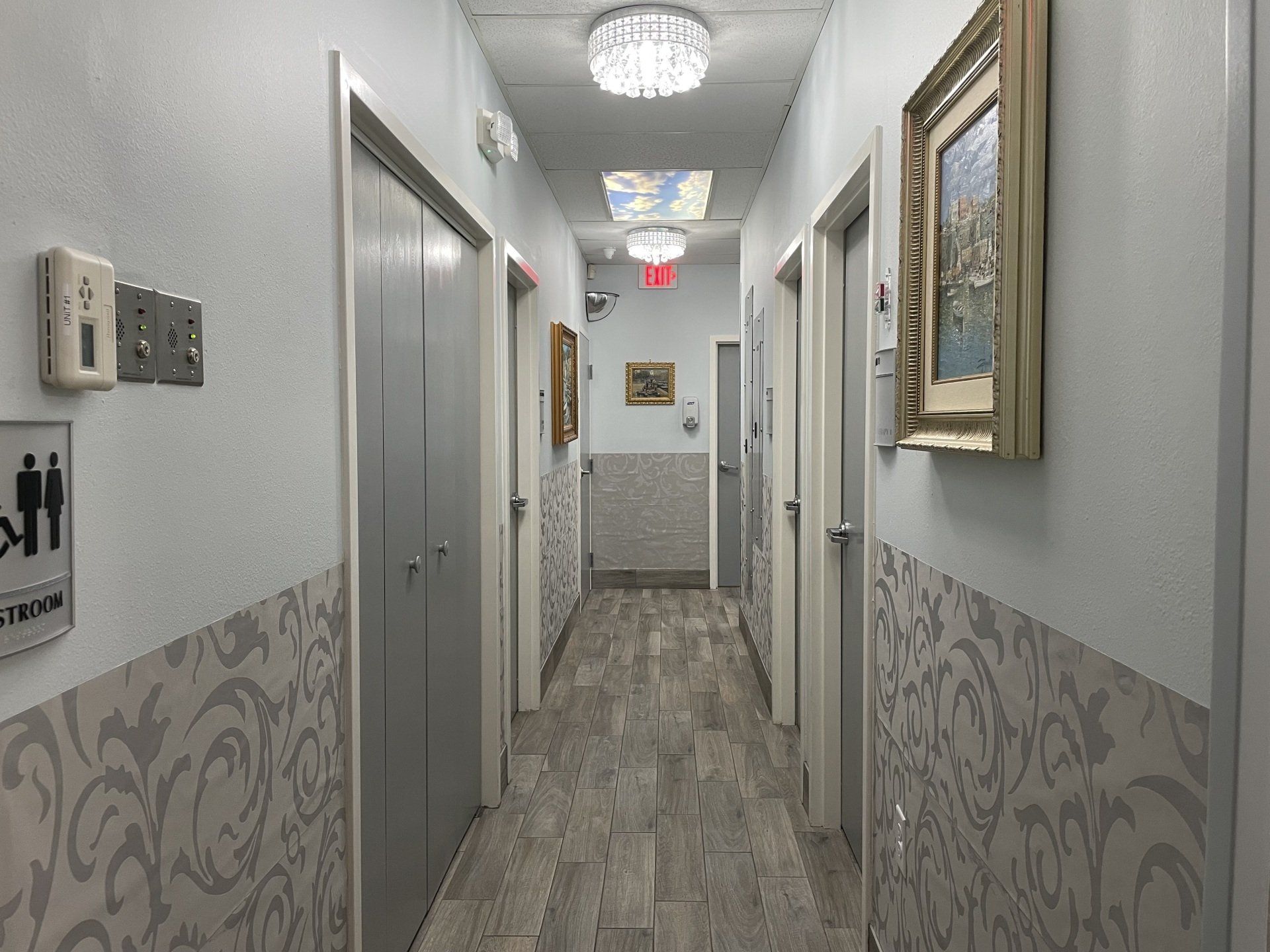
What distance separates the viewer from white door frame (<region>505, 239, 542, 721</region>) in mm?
3752

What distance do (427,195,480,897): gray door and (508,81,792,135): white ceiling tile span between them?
33.3 inches

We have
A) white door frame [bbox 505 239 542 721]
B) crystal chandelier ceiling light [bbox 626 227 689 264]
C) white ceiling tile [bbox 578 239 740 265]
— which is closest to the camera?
white door frame [bbox 505 239 542 721]

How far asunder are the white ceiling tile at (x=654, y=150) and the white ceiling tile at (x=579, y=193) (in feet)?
0.49

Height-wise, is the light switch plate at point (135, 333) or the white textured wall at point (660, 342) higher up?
the white textured wall at point (660, 342)

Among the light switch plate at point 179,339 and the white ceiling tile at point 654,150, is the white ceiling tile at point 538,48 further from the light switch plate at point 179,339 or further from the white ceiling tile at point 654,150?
the light switch plate at point 179,339

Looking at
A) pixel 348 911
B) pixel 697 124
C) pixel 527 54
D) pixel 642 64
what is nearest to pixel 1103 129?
pixel 348 911

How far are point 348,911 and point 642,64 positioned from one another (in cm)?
234

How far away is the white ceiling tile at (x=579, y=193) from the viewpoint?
4.14 meters

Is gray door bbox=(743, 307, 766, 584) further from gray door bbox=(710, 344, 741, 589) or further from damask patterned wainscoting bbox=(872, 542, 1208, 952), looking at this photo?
damask patterned wainscoting bbox=(872, 542, 1208, 952)

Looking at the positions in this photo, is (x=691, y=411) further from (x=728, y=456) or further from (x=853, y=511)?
(x=853, y=511)

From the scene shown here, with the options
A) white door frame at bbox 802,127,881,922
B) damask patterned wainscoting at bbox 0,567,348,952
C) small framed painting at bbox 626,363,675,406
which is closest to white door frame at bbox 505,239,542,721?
white door frame at bbox 802,127,881,922

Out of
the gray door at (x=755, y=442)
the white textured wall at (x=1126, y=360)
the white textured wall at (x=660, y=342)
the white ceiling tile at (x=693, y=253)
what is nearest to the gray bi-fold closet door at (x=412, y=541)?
the white textured wall at (x=1126, y=360)

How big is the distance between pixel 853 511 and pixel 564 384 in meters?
2.47

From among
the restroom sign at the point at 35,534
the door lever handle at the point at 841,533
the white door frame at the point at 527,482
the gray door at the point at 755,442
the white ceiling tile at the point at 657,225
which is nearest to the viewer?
the restroom sign at the point at 35,534
